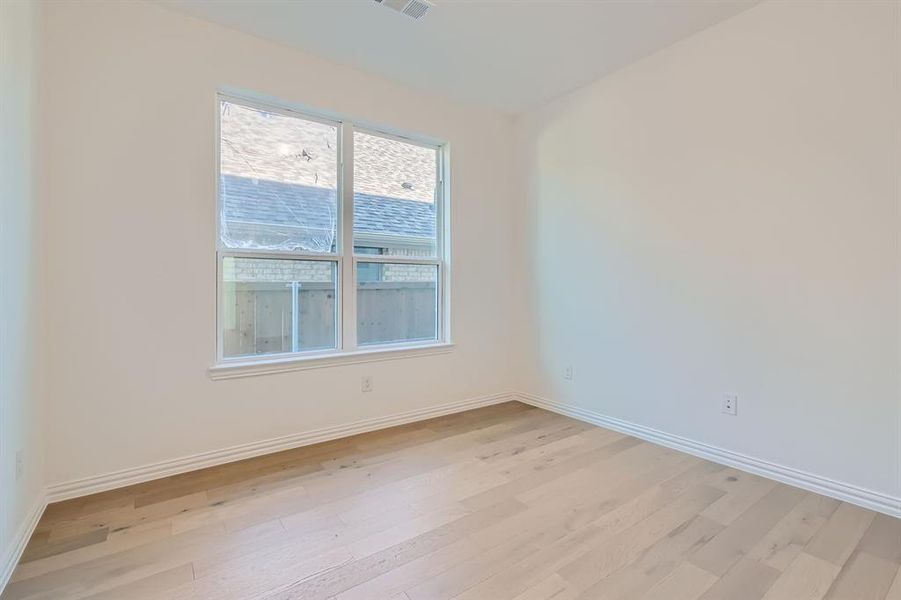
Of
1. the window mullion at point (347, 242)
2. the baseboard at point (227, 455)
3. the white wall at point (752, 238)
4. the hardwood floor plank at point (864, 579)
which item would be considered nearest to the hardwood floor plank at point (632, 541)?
the hardwood floor plank at point (864, 579)

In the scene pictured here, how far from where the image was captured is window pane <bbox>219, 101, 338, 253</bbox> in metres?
A: 2.66

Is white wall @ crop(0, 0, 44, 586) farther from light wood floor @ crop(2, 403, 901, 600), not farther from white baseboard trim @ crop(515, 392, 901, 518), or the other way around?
white baseboard trim @ crop(515, 392, 901, 518)

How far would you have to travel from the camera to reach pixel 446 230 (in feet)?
11.8

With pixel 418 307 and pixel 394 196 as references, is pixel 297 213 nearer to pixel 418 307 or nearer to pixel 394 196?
pixel 394 196

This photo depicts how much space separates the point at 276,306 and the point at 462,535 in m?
1.88

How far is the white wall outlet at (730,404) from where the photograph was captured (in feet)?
8.19

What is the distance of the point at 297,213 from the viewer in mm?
2898

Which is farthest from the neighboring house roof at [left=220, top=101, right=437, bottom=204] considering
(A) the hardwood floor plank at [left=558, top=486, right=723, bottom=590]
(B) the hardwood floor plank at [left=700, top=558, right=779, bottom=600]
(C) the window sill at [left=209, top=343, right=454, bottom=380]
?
(B) the hardwood floor plank at [left=700, top=558, right=779, bottom=600]

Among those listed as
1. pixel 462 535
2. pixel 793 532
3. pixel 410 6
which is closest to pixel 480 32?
pixel 410 6

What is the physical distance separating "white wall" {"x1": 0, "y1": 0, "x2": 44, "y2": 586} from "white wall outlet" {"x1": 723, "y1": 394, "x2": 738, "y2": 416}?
3.43 m

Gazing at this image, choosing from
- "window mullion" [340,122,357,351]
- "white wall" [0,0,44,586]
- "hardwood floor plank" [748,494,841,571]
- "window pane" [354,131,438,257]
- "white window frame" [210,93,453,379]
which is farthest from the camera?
"window pane" [354,131,438,257]

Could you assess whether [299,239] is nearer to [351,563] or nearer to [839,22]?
[351,563]

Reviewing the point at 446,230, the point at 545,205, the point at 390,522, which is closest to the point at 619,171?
the point at 545,205

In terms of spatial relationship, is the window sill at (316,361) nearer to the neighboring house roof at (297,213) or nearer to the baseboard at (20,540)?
the neighboring house roof at (297,213)
